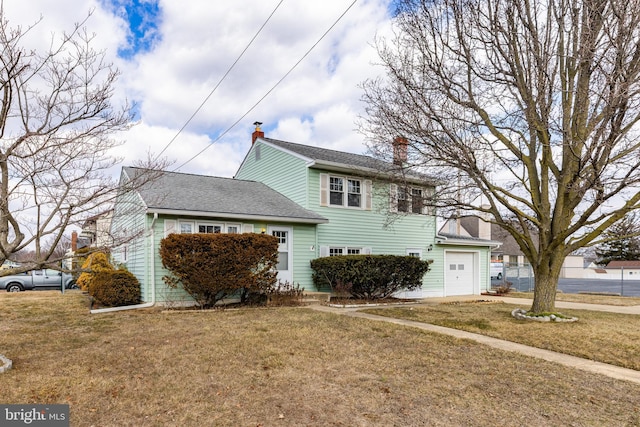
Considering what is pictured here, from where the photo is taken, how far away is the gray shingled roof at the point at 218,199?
1248 cm

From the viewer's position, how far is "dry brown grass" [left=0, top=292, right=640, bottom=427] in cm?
405

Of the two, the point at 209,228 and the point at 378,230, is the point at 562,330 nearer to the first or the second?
the point at 378,230

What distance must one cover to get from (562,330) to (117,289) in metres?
11.2

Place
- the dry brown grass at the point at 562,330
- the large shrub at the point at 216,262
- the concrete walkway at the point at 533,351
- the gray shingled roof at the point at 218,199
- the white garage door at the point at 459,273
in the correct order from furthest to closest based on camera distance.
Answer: the white garage door at the point at 459,273 < the gray shingled roof at the point at 218,199 < the large shrub at the point at 216,262 < the dry brown grass at the point at 562,330 < the concrete walkway at the point at 533,351

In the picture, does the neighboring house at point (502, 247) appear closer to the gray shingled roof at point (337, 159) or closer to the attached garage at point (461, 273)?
the attached garage at point (461, 273)

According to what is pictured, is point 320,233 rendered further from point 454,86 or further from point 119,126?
point 119,126

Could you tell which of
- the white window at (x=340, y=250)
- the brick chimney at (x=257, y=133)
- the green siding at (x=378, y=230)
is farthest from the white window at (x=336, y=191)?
the brick chimney at (x=257, y=133)

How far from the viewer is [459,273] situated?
1933cm

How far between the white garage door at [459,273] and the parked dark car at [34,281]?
18.3m

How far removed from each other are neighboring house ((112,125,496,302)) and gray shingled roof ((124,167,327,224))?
3cm

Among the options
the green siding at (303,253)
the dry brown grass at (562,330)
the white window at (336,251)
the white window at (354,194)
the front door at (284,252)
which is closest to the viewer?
the dry brown grass at (562,330)

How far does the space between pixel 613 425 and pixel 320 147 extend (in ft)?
54.9

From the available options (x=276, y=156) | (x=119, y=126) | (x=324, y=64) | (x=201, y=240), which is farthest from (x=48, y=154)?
(x=276, y=156)

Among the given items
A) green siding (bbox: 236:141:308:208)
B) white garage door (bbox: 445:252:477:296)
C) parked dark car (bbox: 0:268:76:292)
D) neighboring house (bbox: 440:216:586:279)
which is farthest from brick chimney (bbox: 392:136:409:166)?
parked dark car (bbox: 0:268:76:292)
